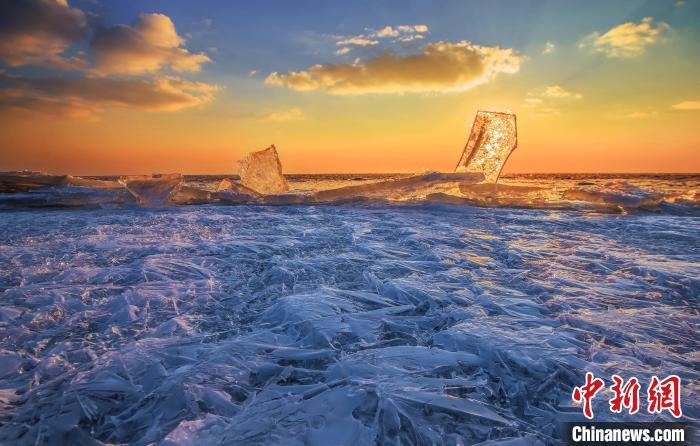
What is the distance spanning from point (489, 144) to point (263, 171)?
20.5ft

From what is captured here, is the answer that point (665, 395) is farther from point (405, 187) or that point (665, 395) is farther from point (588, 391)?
point (405, 187)

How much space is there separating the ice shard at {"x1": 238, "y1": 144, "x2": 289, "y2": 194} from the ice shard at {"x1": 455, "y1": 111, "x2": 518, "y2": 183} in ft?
16.9

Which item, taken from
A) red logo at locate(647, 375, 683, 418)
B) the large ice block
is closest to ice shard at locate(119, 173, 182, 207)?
the large ice block

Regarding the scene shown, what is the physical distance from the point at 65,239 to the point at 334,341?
3.85 metres

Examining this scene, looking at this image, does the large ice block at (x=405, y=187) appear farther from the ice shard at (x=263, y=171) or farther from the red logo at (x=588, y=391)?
the red logo at (x=588, y=391)

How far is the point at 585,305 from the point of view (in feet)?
6.17

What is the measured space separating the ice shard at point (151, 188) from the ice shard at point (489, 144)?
7.20m

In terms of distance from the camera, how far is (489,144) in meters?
8.31

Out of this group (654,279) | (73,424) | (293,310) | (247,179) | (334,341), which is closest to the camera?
(73,424)

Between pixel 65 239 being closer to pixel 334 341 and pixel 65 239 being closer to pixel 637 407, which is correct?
pixel 334 341

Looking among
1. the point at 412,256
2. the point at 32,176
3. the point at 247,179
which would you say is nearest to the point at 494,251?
the point at 412,256

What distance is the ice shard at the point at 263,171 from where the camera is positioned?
8.94m

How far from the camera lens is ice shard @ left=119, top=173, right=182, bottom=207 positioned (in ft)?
23.0

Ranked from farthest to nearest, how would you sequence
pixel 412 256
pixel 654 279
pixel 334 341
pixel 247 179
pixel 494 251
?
pixel 247 179 < pixel 494 251 < pixel 412 256 < pixel 654 279 < pixel 334 341
